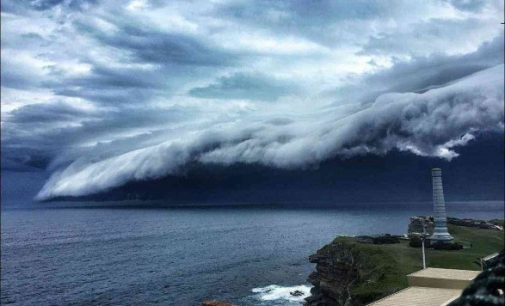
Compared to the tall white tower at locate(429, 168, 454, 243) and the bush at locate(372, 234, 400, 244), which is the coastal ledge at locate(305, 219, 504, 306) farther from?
the tall white tower at locate(429, 168, 454, 243)

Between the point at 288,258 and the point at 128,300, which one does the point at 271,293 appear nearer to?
the point at 128,300

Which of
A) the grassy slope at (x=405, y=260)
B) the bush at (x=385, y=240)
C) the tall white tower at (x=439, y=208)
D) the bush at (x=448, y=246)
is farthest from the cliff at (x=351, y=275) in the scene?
the tall white tower at (x=439, y=208)

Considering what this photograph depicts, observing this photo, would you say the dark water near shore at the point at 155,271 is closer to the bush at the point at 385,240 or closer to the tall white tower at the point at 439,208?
the bush at the point at 385,240

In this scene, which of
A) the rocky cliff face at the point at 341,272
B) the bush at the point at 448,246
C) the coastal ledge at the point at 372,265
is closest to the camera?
the coastal ledge at the point at 372,265

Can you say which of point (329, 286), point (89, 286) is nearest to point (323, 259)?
point (329, 286)

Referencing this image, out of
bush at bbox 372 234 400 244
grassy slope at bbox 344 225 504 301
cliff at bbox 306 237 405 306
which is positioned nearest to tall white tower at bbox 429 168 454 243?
grassy slope at bbox 344 225 504 301

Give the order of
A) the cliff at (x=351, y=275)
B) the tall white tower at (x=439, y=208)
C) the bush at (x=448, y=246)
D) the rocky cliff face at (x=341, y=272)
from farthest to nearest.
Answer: the tall white tower at (x=439, y=208), the bush at (x=448, y=246), the rocky cliff face at (x=341, y=272), the cliff at (x=351, y=275)

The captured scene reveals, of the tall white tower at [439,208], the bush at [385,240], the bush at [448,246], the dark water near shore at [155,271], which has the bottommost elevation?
the dark water near shore at [155,271]

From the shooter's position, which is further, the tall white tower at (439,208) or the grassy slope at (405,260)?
the tall white tower at (439,208)

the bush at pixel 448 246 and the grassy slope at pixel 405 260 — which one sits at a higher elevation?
the bush at pixel 448 246
